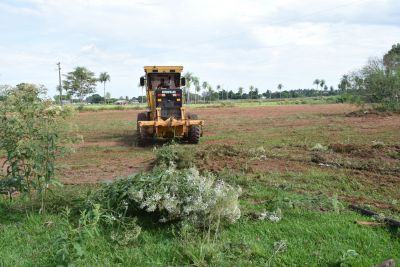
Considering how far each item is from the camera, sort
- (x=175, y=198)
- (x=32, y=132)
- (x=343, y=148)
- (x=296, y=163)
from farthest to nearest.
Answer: (x=343, y=148)
(x=296, y=163)
(x=32, y=132)
(x=175, y=198)

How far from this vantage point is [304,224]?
5.35m

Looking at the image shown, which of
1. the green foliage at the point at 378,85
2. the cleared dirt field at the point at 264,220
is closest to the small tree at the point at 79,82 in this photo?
the green foliage at the point at 378,85

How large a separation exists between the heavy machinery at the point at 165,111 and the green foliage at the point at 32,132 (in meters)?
7.87

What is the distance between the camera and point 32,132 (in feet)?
18.0

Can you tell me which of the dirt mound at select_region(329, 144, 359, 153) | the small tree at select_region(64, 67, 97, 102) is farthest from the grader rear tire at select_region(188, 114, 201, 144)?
the small tree at select_region(64, 67, 97, 102)

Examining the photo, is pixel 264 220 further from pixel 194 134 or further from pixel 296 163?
pixel 194 134

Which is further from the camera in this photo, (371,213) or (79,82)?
(79,82)

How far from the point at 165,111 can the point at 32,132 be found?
9.61m

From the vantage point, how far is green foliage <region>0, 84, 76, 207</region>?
5406mm

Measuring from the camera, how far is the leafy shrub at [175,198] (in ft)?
16.5

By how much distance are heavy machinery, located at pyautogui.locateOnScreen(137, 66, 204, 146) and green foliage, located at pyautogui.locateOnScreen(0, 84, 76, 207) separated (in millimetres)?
7868

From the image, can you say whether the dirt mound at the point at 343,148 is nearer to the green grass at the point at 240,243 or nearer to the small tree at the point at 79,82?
the green grass at the point at 240,243

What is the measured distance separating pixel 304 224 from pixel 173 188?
1718 mm

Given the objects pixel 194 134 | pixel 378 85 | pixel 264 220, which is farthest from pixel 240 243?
pixel 378 85
